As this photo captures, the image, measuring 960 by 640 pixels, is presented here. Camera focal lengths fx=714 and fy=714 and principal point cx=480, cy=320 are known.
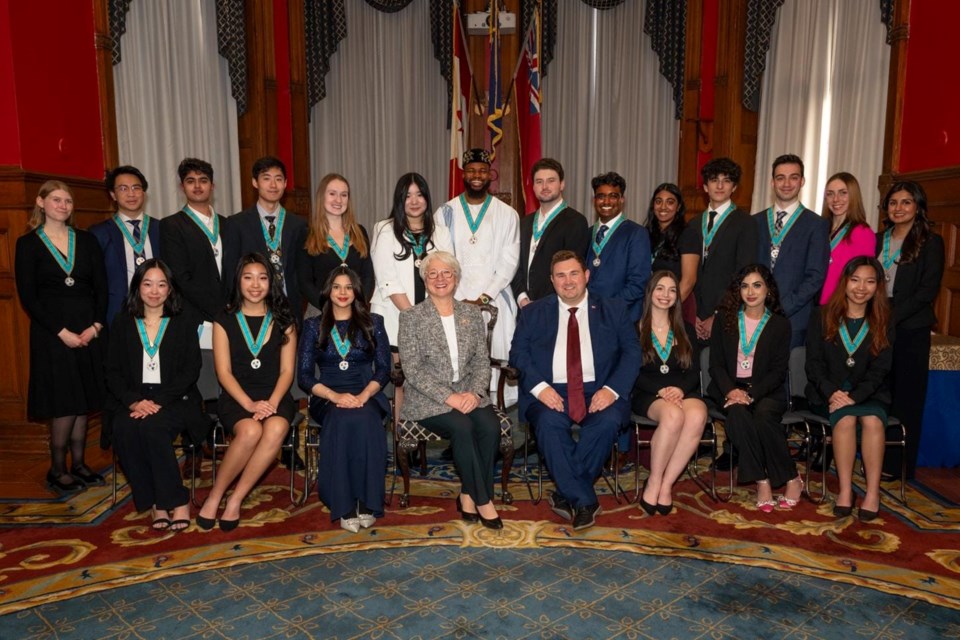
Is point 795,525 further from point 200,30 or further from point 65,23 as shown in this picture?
point 200,30

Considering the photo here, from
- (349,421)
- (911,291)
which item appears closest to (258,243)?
(349,421)

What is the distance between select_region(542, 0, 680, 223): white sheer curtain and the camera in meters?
7.84

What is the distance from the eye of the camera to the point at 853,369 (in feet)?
12.4

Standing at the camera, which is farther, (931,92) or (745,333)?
(931,92)

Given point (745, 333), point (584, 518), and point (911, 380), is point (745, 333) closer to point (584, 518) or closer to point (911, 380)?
point (911, 380)

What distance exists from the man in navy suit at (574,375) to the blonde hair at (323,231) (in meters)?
1.05

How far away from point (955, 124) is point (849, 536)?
113 inches

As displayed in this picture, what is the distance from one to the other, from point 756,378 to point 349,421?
213 centimetres

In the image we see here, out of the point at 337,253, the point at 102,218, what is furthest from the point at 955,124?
the point at 102,218

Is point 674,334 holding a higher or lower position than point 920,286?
lower

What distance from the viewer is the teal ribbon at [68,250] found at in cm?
384

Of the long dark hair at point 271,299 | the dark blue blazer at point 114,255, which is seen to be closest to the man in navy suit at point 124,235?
the dark blue blazer at point 114,255

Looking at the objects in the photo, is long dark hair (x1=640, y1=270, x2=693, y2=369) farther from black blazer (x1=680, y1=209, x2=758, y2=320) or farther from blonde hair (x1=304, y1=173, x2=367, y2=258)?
blonde hair (x1=304, y1=173, x2=367, y2=258)

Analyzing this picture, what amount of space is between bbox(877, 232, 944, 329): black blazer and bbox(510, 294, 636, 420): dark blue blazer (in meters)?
1.45
